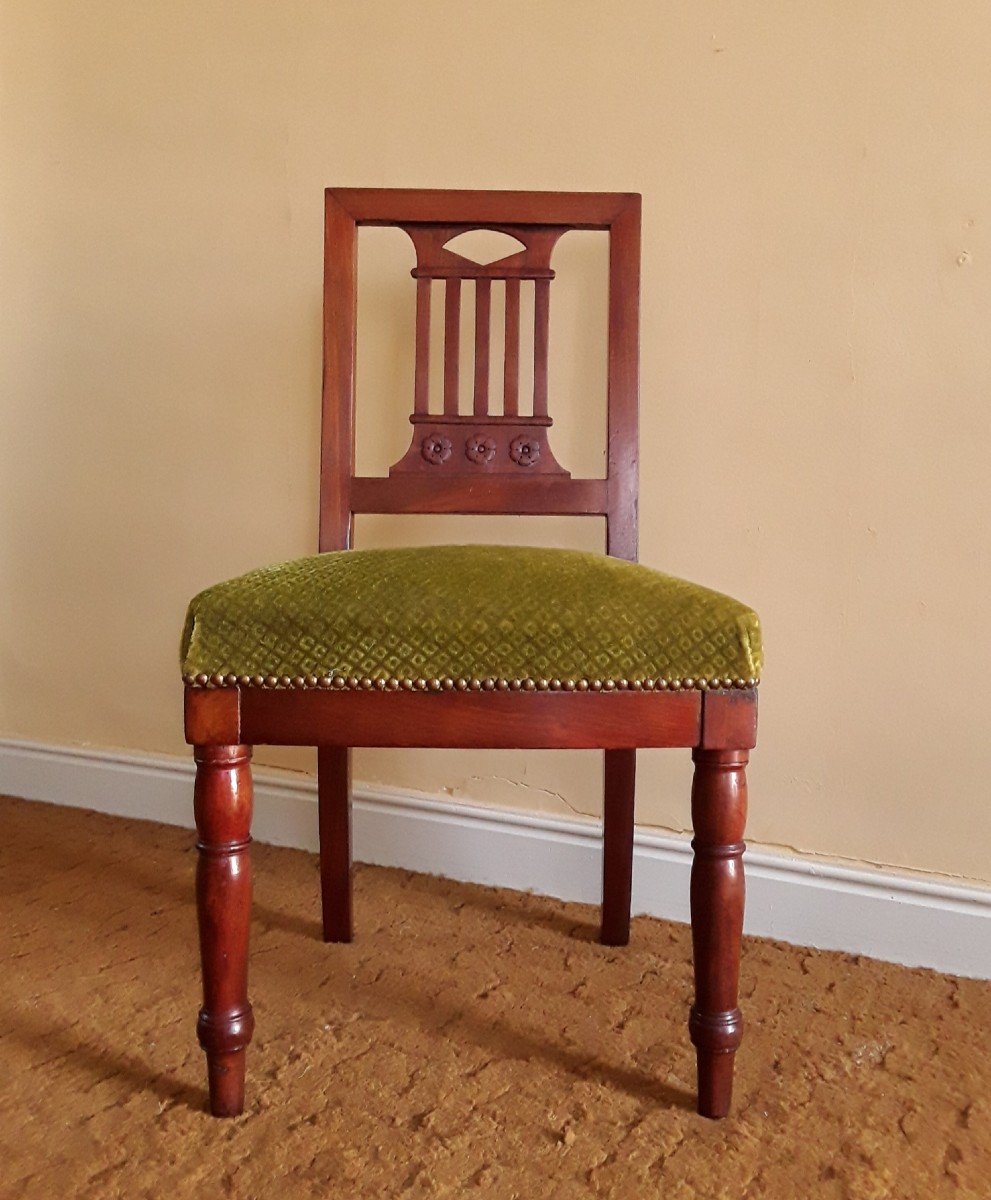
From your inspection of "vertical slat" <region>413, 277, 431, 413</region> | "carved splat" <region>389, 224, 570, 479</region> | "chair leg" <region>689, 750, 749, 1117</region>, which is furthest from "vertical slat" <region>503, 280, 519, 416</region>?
"chair leg" <region>689, 750, 749, 1117</region>

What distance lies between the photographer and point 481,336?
1.29 metres

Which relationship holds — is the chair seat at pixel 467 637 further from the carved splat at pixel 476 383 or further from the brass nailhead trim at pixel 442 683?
the carved splat at pixel 476 383

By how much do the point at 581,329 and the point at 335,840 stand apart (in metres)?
0.81

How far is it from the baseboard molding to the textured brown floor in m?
0.05

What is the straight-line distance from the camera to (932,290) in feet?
4.22

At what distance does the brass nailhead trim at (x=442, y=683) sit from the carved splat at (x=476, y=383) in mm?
447

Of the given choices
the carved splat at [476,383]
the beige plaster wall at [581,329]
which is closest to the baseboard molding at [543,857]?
the beige plaster wall at [581,329]

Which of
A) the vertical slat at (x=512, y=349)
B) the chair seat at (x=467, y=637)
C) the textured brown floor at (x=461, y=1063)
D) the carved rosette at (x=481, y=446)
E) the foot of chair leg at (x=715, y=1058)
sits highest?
the vertical slat at (x=512, y=349)

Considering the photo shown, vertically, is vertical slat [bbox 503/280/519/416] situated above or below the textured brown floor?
above

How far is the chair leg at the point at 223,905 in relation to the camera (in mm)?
890

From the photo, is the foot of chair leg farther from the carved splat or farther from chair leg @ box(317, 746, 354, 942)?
the carved splat

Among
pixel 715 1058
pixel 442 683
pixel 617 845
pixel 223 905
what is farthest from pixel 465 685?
pixel 617 845

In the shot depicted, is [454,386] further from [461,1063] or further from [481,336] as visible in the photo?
[461,1063]

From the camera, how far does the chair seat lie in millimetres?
869
